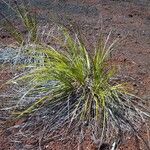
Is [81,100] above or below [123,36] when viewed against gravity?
below

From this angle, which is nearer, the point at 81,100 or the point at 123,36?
the point at 81,100

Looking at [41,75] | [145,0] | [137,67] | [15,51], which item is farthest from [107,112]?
[145,0]

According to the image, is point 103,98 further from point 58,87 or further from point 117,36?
point 117,36

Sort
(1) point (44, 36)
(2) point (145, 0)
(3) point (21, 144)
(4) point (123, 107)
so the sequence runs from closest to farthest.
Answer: (3) point (21, 144), (4) point (123, 107), (1) point (44, 36), (2) point (145, 0)

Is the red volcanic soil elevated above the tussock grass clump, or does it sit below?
above
